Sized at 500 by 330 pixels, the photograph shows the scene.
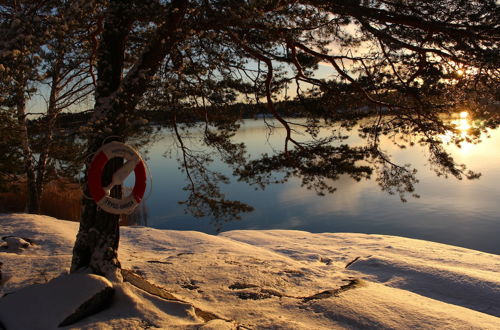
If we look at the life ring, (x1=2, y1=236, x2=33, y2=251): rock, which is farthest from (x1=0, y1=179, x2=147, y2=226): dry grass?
the life ring

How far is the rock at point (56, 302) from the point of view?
235 cm

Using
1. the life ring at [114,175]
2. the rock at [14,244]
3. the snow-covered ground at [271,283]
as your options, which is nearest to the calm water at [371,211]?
the snow-covered ground at [271,283]

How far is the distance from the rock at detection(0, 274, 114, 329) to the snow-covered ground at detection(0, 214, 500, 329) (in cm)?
9

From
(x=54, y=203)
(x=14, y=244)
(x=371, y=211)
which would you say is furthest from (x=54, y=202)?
(x=371, y=211)

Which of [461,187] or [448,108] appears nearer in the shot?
[448,108]

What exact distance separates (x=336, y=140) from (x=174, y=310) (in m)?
3.26

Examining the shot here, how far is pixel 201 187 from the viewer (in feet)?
18.2

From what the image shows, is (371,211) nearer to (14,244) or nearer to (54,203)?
(54,203)

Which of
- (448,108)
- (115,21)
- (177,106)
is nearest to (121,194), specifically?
(115,21)

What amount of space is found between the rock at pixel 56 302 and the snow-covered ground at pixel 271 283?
0.09m

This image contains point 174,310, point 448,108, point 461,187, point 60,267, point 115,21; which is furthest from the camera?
point 461,187

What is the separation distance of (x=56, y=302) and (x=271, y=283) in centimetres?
203

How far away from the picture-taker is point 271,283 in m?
3.77

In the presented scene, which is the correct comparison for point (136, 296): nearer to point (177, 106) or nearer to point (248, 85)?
point (177, 106)
